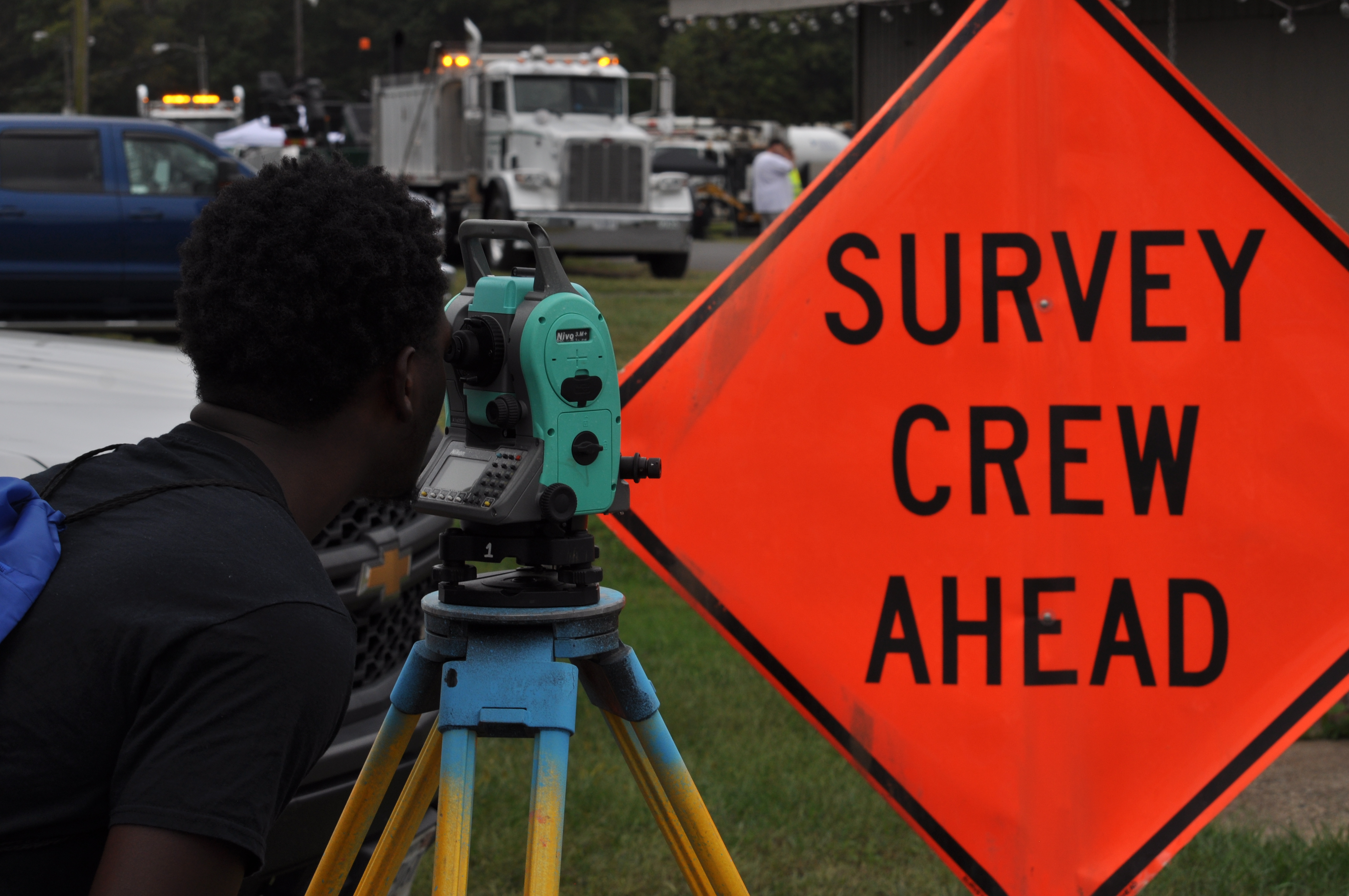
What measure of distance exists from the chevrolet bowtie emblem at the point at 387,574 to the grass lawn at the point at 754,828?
0.82m

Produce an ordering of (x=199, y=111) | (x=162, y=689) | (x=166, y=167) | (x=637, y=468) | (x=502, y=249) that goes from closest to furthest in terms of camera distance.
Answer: (x=162, y=689)
(x=637, y=468)
(x=166, y=167)
(x=502, y=249)
(x=199, y=111)

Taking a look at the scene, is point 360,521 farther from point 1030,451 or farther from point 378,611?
point 1030,451

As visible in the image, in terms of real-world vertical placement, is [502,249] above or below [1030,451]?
above

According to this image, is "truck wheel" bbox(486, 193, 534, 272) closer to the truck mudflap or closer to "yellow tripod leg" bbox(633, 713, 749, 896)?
the truck mudflap

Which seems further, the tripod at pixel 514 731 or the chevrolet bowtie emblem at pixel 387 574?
the chevrolet bowtie emblem at pixel 387 574

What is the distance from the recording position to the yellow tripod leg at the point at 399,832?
2.06 meters

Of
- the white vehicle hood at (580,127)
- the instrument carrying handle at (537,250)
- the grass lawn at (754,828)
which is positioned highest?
the white vehicle hood at (580,127)

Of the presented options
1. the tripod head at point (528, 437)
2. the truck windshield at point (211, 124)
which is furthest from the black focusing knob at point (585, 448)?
the truck windshield at point (211, 124)

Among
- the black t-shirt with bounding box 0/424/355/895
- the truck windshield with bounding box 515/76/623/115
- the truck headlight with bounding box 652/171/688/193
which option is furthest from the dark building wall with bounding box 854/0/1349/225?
the truck windshield with bounding box 515/76/623/115

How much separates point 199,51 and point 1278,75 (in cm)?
7049

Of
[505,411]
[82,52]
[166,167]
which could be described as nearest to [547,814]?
[505,411]

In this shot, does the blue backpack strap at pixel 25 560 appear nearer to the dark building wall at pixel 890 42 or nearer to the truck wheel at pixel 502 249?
the dark building wall at pixel 890 42

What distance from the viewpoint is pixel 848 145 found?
2.74 meters

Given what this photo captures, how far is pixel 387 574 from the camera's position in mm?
3219
